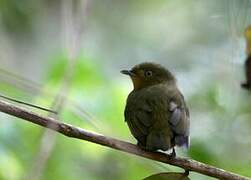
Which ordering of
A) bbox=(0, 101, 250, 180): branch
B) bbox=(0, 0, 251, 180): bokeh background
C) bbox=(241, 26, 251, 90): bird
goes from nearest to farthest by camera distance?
bbox=(0, 101, 250, 180): branch
bbox=(241, 26, 251, 90): bird
bbox=(0, 0, 251, 180): bokeh background

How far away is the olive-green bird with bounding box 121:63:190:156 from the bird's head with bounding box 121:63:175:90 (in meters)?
0.14

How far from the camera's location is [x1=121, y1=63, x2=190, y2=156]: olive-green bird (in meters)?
3.82

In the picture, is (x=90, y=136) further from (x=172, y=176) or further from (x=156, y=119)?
(x=156, y=119)

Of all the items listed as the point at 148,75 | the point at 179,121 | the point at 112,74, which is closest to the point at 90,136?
the point at 179,121

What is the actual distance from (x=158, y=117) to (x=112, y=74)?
8.89 feet

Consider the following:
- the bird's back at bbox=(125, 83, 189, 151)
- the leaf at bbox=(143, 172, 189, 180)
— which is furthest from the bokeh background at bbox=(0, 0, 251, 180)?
the bird's back at bbox=(125, 83, 189, 151)

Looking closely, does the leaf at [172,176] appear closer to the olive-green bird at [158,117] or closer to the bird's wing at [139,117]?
the olive-green bird at [158,117]

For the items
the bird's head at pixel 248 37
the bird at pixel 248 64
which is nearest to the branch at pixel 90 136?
the bird at pixel 248 64

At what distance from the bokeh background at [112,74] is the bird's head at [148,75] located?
0.33 meters

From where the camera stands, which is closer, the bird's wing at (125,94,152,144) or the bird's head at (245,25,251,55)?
the bird's head at (245,25,251,55)

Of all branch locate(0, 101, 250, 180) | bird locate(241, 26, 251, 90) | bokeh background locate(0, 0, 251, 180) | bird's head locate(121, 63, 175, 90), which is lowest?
bokeh background locate(0, 0, 251, 180)

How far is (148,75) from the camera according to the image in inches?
192

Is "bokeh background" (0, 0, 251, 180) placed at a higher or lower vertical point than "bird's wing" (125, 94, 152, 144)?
lower

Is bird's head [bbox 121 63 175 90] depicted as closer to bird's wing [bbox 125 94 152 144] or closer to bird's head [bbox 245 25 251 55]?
bird's wing [bbox 125 94 152 144]
